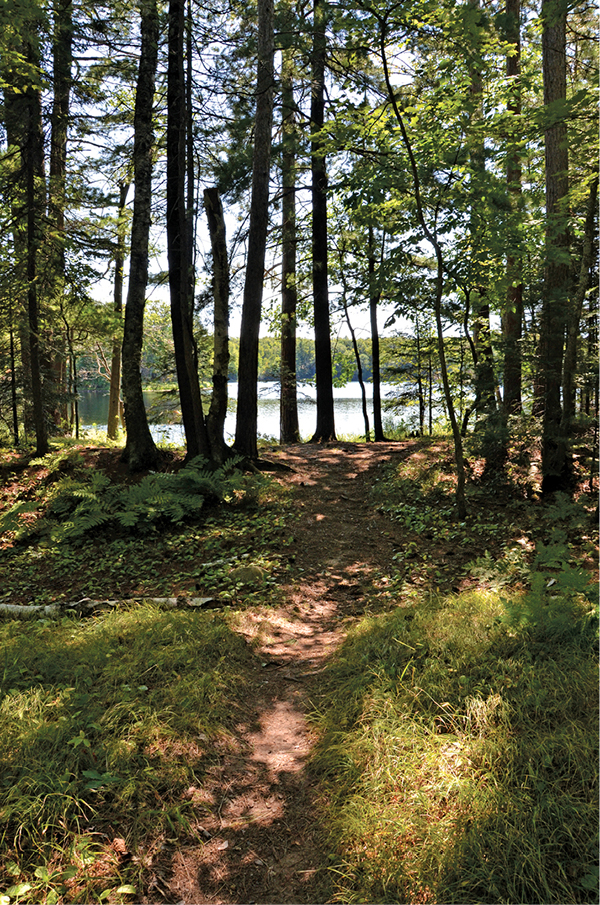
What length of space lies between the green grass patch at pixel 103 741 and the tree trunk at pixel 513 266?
18.0 feet

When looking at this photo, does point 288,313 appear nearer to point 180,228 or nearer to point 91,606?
point 180,228

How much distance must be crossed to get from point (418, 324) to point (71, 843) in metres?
13.6

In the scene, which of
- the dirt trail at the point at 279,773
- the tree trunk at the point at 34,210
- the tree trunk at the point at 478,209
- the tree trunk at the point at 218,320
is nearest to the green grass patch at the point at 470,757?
the dirt trail at the point at 279,773

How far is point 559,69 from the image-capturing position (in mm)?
6855

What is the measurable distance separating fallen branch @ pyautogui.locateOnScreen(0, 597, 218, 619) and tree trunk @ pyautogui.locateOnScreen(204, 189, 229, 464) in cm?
376

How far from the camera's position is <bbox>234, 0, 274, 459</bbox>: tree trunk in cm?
852

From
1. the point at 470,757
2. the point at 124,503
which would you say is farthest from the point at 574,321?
the point at 124,503

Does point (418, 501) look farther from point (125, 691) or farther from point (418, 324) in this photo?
point (418, 324)

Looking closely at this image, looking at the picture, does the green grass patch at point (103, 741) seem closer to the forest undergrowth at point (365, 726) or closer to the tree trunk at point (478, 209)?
the forest undergrowth at point (365, 726)

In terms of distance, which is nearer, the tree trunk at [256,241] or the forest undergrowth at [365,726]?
the forest undergrowth at [365,726]

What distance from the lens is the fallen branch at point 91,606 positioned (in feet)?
16.6

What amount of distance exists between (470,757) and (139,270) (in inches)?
334

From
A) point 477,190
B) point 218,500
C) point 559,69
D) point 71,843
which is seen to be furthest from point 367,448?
point 71,843

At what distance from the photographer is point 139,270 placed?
346 inches
